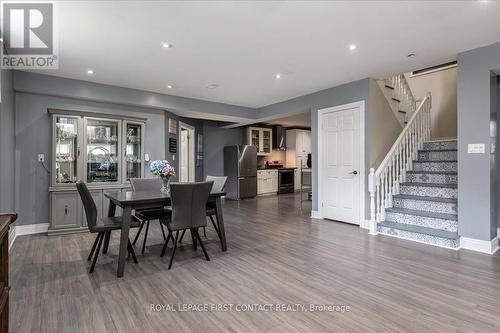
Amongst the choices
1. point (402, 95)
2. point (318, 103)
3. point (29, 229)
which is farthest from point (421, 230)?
point (29, 229)

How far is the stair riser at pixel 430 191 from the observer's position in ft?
12.5

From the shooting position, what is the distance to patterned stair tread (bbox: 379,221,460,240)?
336 cm

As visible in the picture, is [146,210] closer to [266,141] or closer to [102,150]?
[102,150]

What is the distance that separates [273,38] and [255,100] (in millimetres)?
2963

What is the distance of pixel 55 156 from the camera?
417 centimetres

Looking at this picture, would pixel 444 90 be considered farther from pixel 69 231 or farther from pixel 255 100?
pixel 69 231

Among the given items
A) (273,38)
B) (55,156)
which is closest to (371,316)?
(273,38)

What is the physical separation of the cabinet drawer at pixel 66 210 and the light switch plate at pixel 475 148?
223 inches

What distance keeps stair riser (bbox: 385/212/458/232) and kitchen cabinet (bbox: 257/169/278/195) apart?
484cm

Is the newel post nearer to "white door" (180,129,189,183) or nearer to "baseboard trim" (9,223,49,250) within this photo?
"white door" (180,129,189,183)

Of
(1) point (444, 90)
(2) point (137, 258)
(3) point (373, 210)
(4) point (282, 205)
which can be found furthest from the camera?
(4) point (282, 205)

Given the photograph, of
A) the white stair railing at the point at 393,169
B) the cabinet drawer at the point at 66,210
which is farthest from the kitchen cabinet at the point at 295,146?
the cabinet drawer at the point at 66,210

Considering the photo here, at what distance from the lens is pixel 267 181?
8.81 metres

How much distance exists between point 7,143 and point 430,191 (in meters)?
6.10
